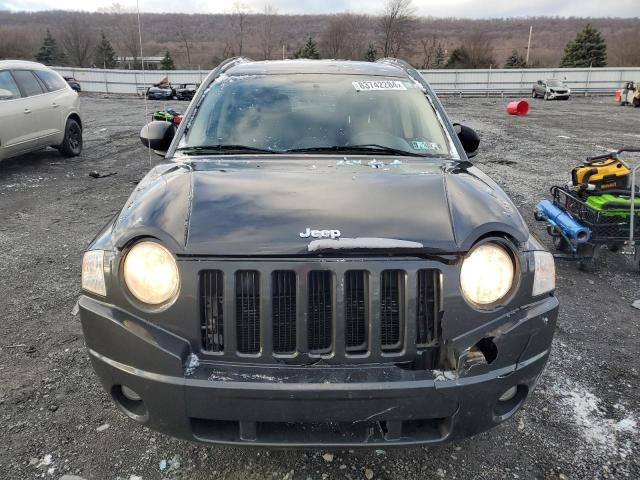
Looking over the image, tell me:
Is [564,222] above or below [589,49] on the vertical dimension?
below

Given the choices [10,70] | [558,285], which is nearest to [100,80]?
[10,70]

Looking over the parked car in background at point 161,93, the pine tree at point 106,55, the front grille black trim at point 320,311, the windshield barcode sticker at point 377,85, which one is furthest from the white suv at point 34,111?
the pine tree at point 106,55

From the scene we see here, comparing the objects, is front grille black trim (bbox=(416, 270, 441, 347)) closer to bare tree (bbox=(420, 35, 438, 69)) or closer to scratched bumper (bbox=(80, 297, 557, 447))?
scratched bumper (bbox=(80, 297, 557, 447))

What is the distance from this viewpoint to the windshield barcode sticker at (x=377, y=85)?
368cm

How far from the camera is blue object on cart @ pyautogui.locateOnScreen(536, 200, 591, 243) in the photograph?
4.88m

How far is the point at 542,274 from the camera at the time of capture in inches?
87.6

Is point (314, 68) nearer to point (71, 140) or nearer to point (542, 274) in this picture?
point (542, 274)

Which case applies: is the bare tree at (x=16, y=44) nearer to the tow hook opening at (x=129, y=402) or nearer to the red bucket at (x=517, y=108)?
the red bucket at (x=517, y=108)

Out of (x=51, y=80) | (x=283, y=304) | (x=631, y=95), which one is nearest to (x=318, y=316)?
(x=283, y=304)

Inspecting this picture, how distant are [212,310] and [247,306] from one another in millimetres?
145

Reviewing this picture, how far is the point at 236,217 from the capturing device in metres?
2.16

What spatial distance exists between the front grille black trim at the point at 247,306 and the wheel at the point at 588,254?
414cm

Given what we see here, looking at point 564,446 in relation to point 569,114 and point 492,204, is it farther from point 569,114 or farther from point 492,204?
point 569,114

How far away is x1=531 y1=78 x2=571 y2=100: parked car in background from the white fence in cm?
314
